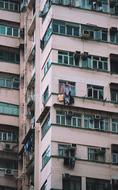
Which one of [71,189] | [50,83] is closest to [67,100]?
[50,83]

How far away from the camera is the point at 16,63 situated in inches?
1997

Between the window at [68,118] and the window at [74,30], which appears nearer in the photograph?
the window at [68,118]

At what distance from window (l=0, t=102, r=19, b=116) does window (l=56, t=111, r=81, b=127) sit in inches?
307

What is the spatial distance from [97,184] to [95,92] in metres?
5.25

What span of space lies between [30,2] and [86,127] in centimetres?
1170

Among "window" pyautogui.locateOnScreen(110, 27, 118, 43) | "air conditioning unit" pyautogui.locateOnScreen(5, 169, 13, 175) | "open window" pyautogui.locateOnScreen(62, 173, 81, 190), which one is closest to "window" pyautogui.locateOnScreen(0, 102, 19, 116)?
"air conditioning unit" pyautogui.locateOnScreen(5, 169, 13, 175)

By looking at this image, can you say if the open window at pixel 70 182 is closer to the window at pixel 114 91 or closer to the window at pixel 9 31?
the window at pixel 114 91

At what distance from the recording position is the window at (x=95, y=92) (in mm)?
42688

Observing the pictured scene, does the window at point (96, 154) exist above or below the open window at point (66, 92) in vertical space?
below

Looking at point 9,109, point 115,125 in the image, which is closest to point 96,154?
point 115,125

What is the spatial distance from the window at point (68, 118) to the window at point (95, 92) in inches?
63.2

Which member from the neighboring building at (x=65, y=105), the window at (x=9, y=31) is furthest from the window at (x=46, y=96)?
the window at (x=9, y=31)

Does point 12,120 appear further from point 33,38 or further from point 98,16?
point 98,16

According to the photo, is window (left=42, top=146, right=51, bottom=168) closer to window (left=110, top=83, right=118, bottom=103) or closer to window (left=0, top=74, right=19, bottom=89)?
window (left=110, top=83, right=118, bottom=103)
